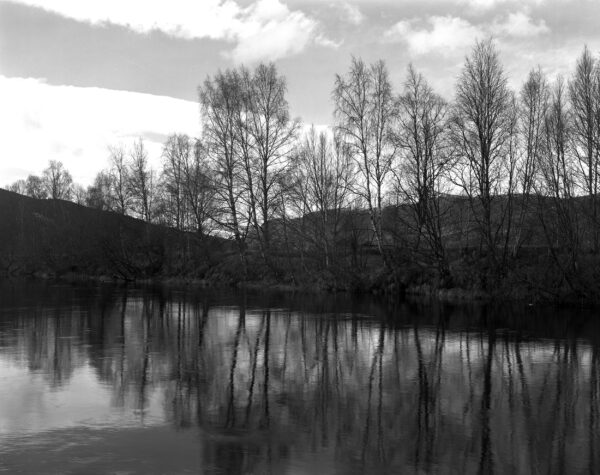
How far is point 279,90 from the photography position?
146ft

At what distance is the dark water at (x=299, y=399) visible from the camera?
6.71m

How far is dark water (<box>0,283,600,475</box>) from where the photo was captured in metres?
6.71

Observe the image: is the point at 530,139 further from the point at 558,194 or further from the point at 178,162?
the point at 178,162

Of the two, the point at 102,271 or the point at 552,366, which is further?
the point at 102,271

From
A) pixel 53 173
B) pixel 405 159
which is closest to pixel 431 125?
pixel 405 159

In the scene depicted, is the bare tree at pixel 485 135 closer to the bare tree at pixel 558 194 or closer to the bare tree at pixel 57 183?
the bare tree at pixel 558 194

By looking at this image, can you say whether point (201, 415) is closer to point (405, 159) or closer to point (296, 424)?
point (296, 424)

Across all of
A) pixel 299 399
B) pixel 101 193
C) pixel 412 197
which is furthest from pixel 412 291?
pixel 101 193

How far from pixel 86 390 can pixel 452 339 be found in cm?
1046

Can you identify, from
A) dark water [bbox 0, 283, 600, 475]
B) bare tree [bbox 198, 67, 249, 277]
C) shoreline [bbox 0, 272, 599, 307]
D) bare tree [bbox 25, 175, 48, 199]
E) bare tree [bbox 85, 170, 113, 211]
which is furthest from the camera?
bare tree [bbox 25, 175, 48, 199]

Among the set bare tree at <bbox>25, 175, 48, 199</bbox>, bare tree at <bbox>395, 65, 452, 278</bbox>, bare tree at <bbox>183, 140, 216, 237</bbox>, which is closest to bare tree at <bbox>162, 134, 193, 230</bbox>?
bare tree at <bbox>183, 140, 216, 237</bbox>

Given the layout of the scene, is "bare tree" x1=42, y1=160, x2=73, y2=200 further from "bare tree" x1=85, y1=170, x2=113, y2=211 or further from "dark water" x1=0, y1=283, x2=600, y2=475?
"dark water" x1=0, y1=283, x2=600, y2=475

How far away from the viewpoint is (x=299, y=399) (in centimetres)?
954

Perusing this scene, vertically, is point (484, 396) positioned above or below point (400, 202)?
below
